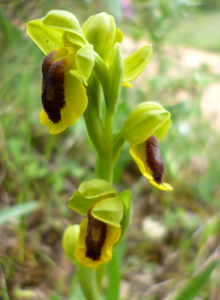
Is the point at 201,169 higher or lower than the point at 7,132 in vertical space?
lower

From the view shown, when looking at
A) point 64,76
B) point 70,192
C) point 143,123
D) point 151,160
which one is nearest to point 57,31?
point 64,76

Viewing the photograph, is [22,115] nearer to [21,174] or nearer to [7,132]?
[7,132]

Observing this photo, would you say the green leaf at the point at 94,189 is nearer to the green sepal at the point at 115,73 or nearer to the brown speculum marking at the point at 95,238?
the brown speculum marking at the point at 95,238

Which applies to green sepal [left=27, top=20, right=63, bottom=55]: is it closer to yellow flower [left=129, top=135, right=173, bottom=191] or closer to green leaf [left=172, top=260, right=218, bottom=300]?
yellow flower [left=129, top=135, right=173, bottom=191]

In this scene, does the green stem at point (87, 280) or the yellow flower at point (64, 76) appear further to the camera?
the green stem at point (87, 280)

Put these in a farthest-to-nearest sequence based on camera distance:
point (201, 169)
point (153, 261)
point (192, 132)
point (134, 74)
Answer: point (201, 169)
point (192, 132)
point (153, 261)
point (134, 74)

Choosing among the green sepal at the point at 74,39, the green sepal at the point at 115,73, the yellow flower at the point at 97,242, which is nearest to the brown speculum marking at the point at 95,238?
the yellow flower at the point at 97,242

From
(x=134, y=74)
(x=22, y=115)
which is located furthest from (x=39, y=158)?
(x=134, y=74)
